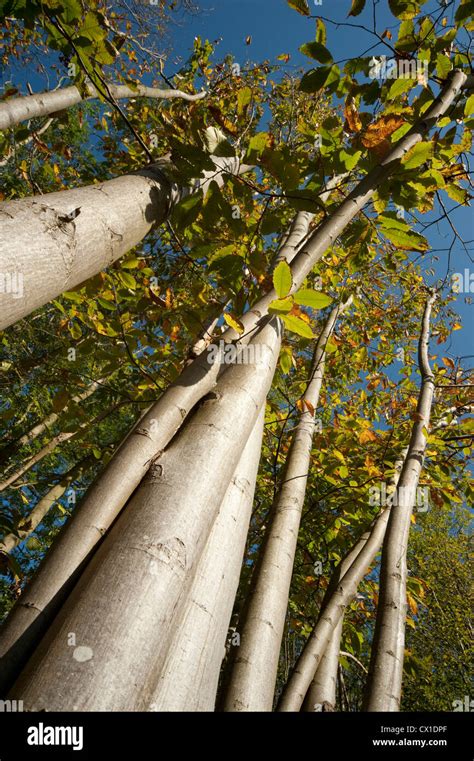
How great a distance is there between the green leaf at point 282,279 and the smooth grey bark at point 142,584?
0.96 feet

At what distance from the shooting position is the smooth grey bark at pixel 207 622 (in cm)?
76

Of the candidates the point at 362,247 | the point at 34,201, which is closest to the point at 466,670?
the point at 362,247

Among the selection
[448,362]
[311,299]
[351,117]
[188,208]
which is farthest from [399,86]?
[448,362]

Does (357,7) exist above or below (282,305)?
above

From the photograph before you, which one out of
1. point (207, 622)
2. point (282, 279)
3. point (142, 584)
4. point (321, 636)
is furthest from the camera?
point (321, 636)

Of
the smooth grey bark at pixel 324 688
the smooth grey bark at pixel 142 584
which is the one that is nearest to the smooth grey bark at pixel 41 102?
the smooth grey bark at pixel 142 584

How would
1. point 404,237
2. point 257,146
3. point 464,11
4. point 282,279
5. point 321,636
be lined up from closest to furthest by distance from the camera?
point 282,279
point 257,146
point 404,237
point 464,11
point 321,636

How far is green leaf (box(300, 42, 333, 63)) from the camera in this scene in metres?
1.32

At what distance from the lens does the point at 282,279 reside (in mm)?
977

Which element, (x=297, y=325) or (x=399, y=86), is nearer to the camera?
(x=297, y=325)

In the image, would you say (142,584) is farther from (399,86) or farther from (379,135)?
(399,86)

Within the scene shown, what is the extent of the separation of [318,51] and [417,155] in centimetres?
51

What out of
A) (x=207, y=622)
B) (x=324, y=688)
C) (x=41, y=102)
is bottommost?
(x=324, y=688)

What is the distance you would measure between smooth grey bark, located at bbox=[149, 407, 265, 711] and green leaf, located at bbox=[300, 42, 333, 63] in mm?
1467
